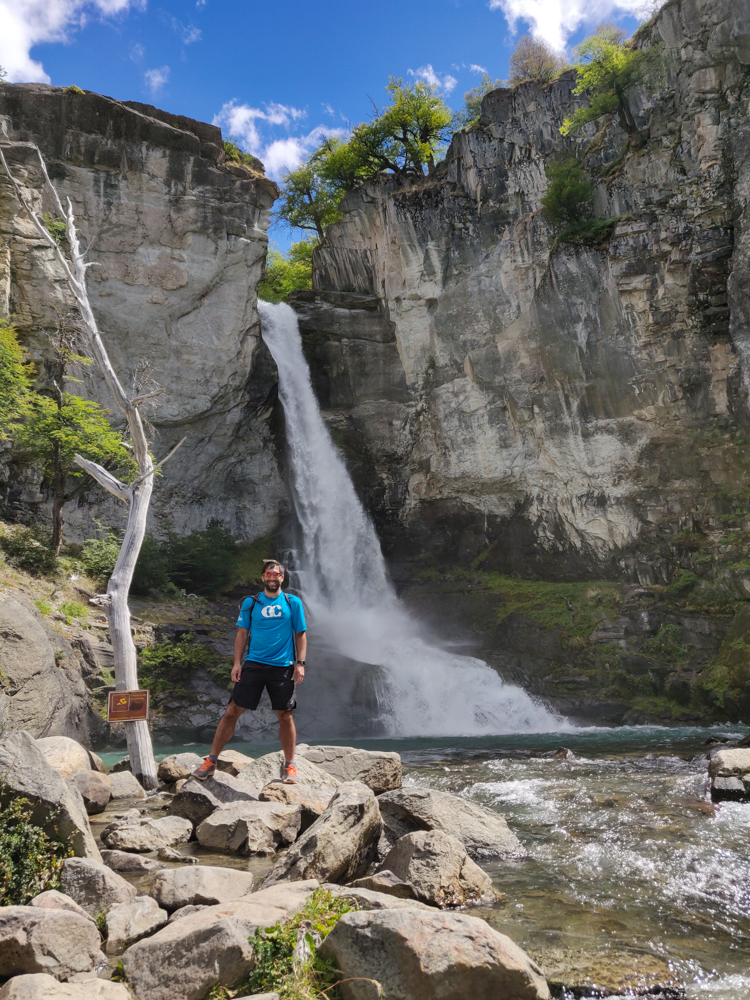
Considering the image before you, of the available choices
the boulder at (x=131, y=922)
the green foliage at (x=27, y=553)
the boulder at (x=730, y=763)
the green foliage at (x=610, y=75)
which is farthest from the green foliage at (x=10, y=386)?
the green foliage at (x=610, y=75)

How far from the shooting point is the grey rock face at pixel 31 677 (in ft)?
26.9

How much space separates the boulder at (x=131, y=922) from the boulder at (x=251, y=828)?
1301mm

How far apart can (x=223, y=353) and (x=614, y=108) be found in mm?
13524

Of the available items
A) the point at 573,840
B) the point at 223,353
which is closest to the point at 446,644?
the point at 223,353

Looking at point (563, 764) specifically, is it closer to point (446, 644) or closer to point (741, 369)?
point (446, 644)

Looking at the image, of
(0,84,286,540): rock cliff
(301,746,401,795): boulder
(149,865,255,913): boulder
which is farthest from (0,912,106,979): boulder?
(0,84,286,540): rock cliff

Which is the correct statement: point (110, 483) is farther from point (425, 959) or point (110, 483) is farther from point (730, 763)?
Answer: point (730, 763)

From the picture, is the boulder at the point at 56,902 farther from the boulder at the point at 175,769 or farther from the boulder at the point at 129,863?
the boulder at the point at 175,769

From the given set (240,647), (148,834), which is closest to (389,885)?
(148,834)

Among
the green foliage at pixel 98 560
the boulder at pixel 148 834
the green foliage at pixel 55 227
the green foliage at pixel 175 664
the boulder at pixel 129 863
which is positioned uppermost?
the green foliage at pixel 55 227

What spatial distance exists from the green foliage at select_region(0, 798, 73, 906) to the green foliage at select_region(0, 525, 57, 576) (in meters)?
11.0

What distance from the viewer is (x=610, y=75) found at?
692 inches

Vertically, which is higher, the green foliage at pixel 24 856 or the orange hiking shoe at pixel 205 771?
the green foliage at pixel 24 856

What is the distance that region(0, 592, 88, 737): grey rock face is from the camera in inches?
323
